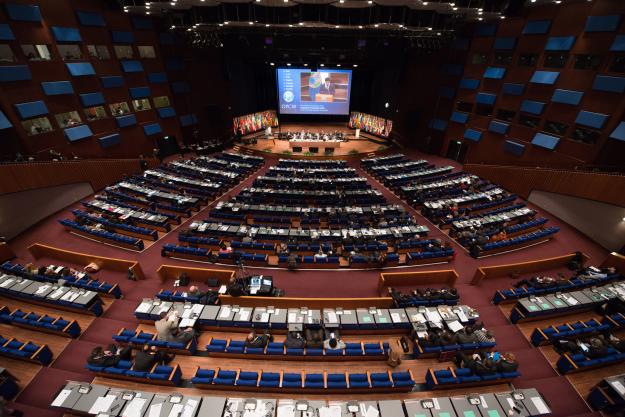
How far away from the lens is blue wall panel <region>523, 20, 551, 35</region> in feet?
64.4

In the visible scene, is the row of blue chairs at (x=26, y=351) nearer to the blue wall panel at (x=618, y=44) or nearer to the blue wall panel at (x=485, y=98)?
the blue wall panel at (x=618, y=44)

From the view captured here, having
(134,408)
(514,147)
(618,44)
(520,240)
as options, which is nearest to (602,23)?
(618,44)

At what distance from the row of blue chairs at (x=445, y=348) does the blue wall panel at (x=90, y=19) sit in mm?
30228

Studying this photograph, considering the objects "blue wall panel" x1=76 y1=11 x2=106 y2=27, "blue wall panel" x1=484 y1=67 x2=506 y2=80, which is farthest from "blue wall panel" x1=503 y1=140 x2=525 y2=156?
"blue wall panel" x1=76 y1=11 x2=106 y2=27

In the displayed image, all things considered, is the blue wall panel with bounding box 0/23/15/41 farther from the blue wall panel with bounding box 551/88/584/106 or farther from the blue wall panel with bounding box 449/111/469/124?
the blue wall panel with bounding box 551/88/584/106

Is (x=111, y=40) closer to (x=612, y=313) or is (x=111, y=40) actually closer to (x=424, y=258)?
(x=424, y=258)

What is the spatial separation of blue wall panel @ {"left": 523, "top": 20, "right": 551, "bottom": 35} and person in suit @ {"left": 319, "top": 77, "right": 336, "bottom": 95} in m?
17.6

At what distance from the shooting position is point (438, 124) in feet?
92.0

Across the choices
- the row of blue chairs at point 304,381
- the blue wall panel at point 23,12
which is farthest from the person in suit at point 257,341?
the blue wall panel at point 23,12

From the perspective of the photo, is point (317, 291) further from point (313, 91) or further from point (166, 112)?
point (313, 91)

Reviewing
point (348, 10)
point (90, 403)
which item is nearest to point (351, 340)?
point (90, 403)

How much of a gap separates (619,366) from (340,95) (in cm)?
3042

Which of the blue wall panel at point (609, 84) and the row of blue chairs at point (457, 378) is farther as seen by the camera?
the blue wall panel at point (609, 84)

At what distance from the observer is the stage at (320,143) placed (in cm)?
2950
